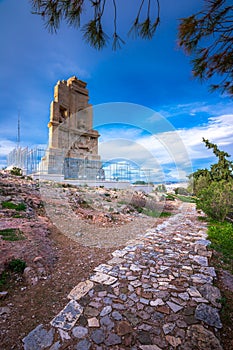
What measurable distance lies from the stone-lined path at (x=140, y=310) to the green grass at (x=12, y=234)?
5.88ft

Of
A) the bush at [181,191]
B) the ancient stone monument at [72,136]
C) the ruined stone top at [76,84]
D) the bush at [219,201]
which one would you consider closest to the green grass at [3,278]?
the bush at [219,201]

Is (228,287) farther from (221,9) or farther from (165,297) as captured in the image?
(221,9)

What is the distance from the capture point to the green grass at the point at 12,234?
3596 mm

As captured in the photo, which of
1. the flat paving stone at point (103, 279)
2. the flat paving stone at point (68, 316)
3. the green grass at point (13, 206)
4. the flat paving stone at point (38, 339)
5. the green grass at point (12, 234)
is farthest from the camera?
the green grass at point (13, 206)

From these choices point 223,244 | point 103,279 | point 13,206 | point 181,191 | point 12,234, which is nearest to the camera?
point 103,279

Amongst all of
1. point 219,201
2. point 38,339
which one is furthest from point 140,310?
point 219,201

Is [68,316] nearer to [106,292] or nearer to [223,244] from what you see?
[106,292]

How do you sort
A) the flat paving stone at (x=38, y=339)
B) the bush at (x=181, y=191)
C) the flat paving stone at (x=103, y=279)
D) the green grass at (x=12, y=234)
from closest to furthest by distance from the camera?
the flat paving stone at (x=38, y=339)
the flat paving stone at (x=103, y=279)
the green grass at (x=12, y=234)
the bush at (x=181, y=191)

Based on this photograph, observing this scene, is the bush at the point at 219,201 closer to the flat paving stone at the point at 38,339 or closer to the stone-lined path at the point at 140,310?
the stone-lined path at the point at 140,310

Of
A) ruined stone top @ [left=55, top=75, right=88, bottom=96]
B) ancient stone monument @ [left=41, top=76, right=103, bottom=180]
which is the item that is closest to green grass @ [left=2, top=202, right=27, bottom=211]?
ancient stone monument @ [left=41, top=76, right=103, bottom=180]

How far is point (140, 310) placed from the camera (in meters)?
2.10

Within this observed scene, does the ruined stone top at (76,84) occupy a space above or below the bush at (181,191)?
above

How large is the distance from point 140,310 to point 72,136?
15.1 meters

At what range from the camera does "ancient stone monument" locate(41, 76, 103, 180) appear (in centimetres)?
1425
